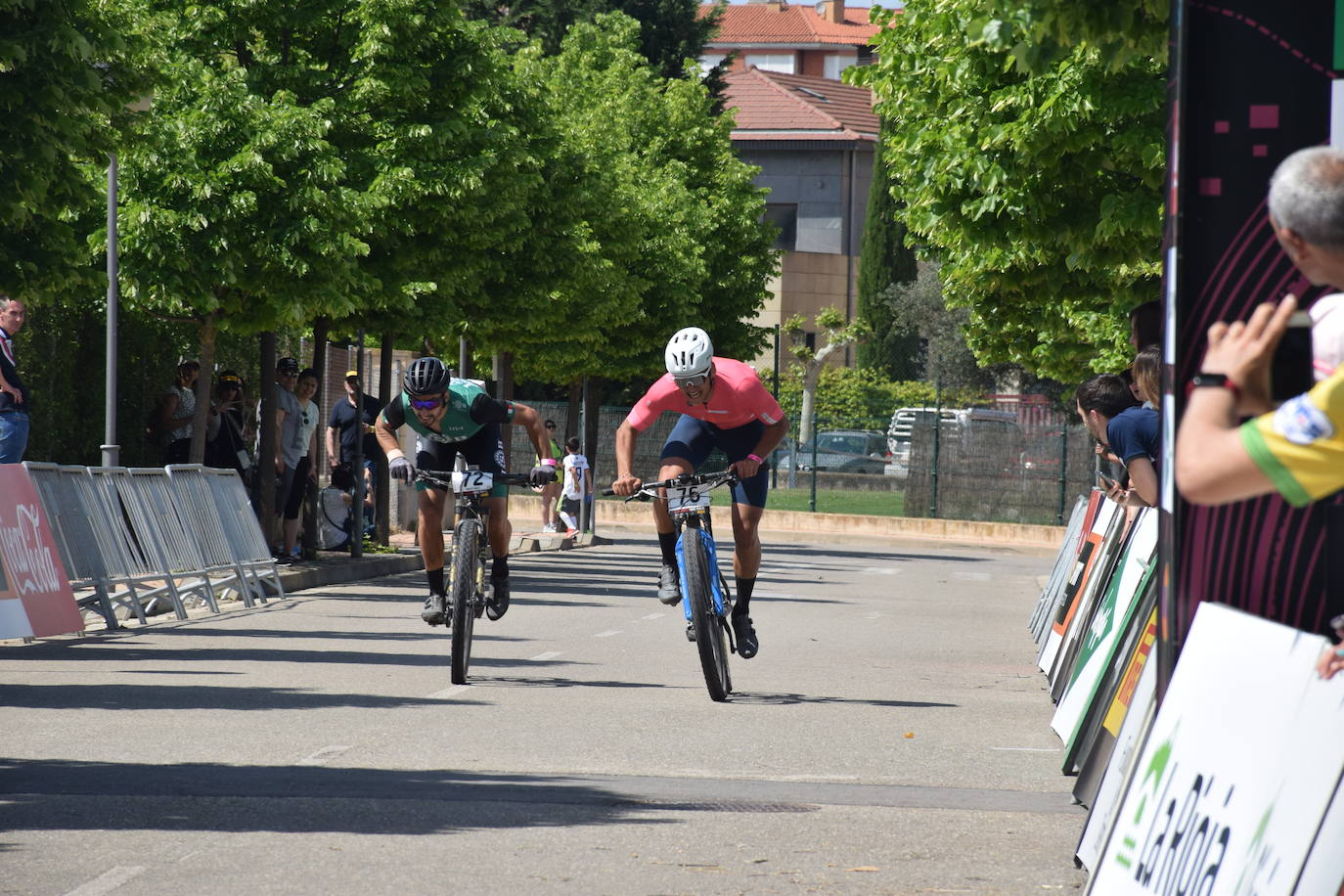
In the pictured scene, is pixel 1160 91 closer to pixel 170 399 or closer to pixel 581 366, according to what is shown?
pixel 170 399

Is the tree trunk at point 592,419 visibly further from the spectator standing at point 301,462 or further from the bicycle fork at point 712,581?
the bicycle fork at point 712,581

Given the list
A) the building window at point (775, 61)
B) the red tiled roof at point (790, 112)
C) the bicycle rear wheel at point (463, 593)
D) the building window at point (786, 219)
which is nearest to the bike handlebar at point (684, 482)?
the bicycle rear wheel at point (463, 593)

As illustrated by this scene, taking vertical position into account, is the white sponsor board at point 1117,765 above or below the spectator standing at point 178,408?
below

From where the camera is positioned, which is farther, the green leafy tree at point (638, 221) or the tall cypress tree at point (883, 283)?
the tall cypress tree at point (883, 283)

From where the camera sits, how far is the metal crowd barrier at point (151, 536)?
14.2 metres

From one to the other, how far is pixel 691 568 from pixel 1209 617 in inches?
229

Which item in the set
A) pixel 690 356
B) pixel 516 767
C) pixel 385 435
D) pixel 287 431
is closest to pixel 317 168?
pixel 287 431

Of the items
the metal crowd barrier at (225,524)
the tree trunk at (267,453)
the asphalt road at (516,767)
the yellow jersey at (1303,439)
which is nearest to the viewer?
the yellow jersey at (1303,439)

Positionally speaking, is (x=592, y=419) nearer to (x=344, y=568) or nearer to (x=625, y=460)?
(x=344, y=568)

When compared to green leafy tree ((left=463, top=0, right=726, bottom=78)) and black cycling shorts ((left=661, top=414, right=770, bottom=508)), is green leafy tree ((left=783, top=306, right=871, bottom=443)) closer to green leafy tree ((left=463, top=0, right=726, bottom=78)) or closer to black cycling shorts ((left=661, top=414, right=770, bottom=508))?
green leafy tree ((left=463, top=0, right=726, bottom=78))

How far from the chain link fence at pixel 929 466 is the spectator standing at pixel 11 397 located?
77.4ft

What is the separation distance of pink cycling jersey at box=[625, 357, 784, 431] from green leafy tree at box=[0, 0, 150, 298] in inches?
171

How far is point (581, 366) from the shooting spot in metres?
37.8

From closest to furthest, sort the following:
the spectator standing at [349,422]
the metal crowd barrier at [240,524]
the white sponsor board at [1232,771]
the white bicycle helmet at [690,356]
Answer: the white sponsor board at [1232,771]
the white bicycle helmet at [690,356]
the metal crowd barrier at [240,524]
the spectator standing at [349,422]
